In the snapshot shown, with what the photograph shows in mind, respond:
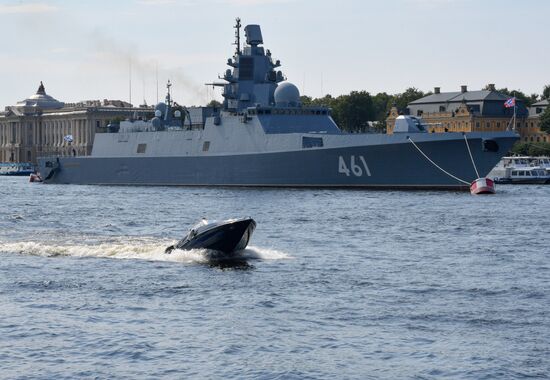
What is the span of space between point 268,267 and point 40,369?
42.7 ft

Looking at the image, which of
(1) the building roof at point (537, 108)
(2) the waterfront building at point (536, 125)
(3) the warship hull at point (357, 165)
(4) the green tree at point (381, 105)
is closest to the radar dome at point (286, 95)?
(3) the warship hull at point (357, 165)

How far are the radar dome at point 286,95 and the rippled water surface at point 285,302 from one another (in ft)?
111

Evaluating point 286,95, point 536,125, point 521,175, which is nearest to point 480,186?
point 286,95

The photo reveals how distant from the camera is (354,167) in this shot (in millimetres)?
72875

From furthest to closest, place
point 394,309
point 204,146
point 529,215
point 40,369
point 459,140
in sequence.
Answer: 1. point 204,146
2. point 459,140
3. point 529,215
4. point 394,309
5. point 40,369

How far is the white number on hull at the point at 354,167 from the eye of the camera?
72312mm

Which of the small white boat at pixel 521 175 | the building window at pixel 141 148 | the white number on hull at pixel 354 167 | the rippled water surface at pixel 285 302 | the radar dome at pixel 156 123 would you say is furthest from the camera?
the small white boat at pixel 521 175

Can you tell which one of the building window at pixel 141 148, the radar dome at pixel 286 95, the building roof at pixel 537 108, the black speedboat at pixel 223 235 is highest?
the building roof at pixel 537 108

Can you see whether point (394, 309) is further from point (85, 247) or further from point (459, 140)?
point (459, 140)

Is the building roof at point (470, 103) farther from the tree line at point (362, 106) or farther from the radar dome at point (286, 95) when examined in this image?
the radar dome at point (286, 95)

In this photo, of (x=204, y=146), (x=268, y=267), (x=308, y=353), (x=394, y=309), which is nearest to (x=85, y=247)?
(x=268, y=267)

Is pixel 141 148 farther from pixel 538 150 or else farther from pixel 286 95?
pixel 538 150

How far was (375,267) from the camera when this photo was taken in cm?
3256

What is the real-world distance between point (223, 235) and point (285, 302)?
7.17 m
